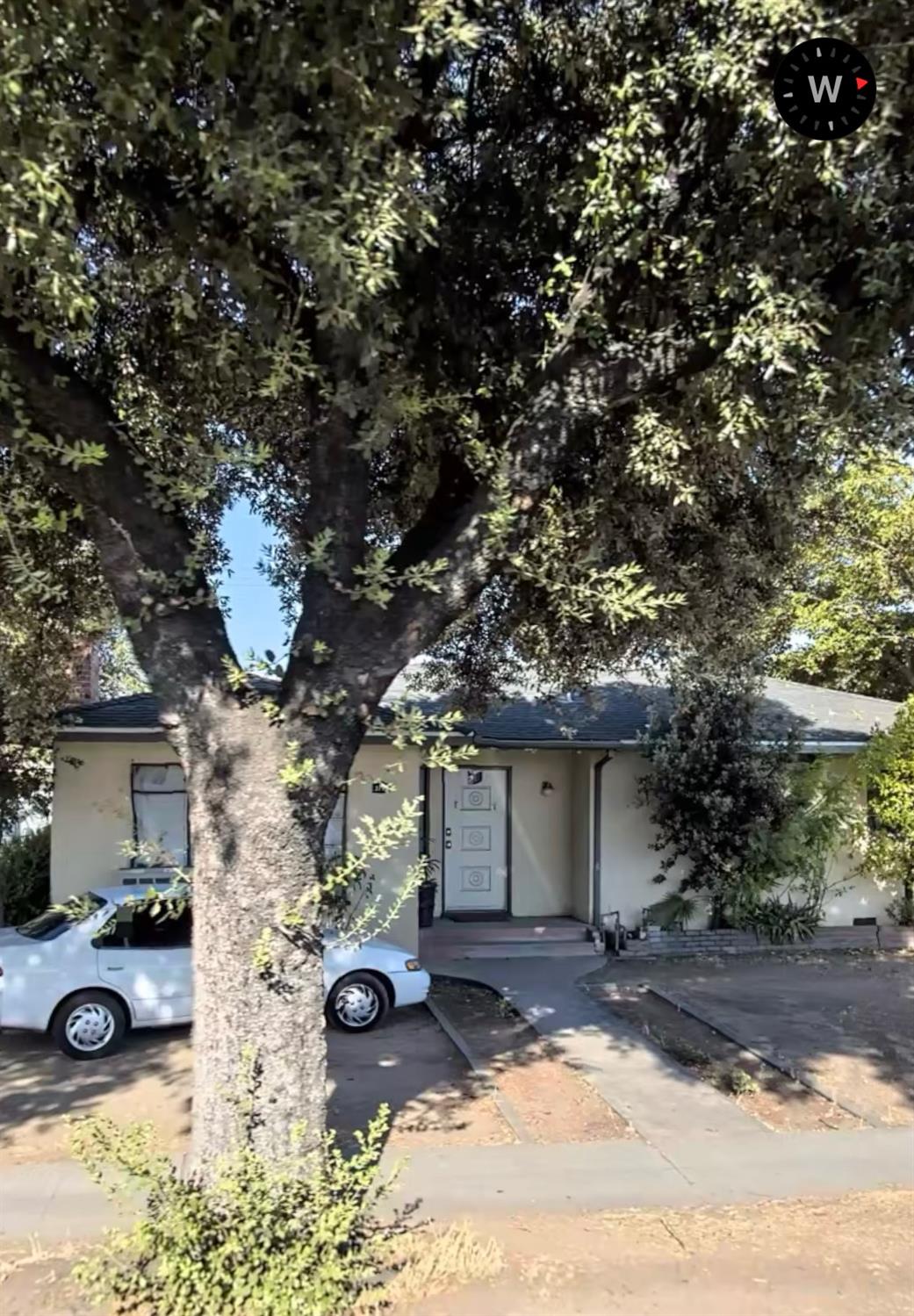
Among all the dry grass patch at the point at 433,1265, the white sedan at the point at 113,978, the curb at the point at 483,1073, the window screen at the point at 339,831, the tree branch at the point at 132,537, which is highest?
the tree branch at the point at 132,537

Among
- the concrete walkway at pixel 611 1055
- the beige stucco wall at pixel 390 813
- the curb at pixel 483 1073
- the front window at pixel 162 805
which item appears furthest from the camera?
the front window at pixel 162 805

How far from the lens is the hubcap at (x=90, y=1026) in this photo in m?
8.23

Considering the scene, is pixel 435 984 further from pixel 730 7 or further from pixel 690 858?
pixel 730 7

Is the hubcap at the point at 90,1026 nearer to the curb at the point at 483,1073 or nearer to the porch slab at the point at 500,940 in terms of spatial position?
the curb at the point at 483,1073

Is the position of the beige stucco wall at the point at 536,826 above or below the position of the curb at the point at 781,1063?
above

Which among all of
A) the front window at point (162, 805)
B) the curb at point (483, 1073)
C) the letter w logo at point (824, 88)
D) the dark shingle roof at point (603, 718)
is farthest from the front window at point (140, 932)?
the letter w logo at point (824, 88)

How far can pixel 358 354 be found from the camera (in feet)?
15.6

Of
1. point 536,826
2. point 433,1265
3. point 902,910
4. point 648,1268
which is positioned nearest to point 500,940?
point 536,826

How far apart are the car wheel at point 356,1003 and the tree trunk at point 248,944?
4330 millimetres

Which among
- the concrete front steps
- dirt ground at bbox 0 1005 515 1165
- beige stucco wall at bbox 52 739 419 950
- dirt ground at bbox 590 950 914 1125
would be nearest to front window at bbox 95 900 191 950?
dirt ground at bbox 0 1005 515 1165

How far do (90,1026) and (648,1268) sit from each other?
5277 mm

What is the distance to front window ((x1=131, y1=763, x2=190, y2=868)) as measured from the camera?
38.2ft

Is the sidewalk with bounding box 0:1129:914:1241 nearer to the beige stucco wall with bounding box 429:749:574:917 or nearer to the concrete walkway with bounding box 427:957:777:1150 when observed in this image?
the concrete walkway with bounding box 427:957:777:1150

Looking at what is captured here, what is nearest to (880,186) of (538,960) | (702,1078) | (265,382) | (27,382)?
(265,382)
